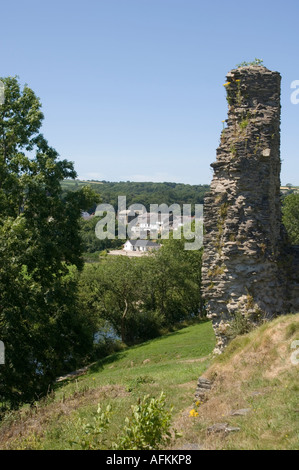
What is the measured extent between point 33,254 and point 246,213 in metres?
9.16

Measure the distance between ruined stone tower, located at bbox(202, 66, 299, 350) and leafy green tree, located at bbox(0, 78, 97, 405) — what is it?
7.75 metres

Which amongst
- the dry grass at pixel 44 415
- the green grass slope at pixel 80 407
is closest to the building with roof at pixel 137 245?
the green grass slope at pixel 80 407

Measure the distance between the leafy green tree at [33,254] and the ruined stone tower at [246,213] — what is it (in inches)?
305

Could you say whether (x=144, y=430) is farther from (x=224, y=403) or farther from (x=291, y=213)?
(x=291, y=213)

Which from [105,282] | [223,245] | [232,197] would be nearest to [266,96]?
Answer: [232,197]

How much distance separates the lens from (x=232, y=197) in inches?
584

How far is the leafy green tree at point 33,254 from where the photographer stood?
1834 centimetres

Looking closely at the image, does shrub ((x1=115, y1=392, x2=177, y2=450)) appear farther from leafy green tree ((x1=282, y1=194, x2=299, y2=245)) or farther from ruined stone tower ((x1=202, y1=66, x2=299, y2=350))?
leafy green tree ((x1=282, y1=194, x2=299, y2=245))

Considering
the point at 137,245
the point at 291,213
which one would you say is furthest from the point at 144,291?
Result: the point at 137,245

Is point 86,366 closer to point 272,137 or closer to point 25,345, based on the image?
point 25,345

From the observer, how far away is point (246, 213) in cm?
1455

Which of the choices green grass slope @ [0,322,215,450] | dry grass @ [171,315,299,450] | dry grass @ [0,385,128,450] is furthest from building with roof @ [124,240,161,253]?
dry grass @ [171,315,299,450]

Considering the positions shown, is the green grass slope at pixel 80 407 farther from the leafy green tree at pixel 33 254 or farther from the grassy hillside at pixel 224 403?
the leafy green tree at pixel 33 254
